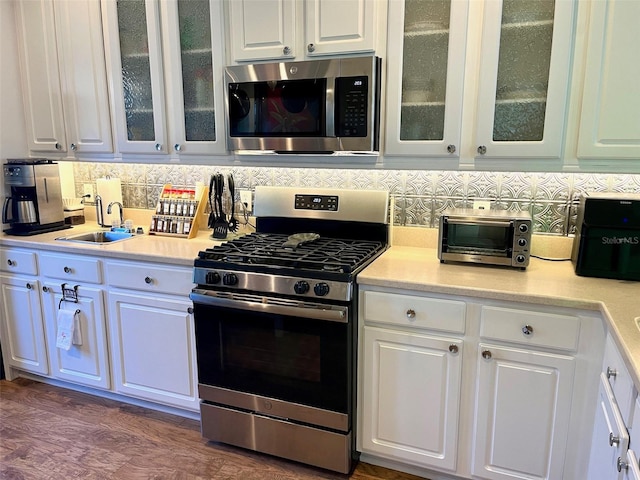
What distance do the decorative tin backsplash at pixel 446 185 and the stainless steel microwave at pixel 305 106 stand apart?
377 millimetres

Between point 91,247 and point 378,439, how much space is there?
5.86 ft

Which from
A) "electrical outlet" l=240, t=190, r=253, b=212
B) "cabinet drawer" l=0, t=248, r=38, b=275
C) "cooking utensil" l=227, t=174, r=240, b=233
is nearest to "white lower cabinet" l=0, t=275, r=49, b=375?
"cabinet drawer" l=0, t=248, r=38, b=275

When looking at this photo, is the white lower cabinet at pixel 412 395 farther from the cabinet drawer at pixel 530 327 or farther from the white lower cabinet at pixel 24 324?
the white lower cabinet at pixel 24 324

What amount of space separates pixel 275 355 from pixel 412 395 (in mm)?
632

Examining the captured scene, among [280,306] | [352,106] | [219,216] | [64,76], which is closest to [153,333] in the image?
[219,216]

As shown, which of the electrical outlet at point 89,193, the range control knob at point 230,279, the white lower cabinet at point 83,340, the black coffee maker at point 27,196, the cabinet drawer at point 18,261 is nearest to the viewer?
the range control knob at point 230,279

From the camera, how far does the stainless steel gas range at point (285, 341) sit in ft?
6.73

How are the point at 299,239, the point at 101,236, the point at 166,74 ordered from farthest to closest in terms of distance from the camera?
the point at 101,236 < the point at 166,74 < the point at 299,239

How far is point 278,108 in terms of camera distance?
94.1 inches

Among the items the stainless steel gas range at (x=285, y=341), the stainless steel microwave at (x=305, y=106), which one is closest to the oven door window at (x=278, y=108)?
the stainless steel microwave at (x=305, y=106)

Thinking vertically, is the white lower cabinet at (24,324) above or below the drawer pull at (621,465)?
below

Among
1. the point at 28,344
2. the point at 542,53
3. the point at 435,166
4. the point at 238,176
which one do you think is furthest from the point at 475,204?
the point at 28,344

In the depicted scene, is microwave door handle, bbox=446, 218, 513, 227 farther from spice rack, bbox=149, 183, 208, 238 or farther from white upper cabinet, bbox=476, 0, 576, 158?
spice rack, bbox=149, 183, 208, 238

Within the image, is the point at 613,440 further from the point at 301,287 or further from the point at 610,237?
the point at 301,287
